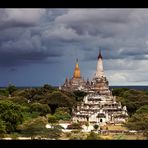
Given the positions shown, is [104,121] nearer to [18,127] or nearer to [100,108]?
[100,108]

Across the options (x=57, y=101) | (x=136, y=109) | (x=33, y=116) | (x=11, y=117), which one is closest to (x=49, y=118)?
(x=33, y=116)

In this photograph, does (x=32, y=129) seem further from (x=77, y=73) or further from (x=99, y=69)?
(x=77, y=73)

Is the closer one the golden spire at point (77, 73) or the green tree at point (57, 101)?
the green tree at point (57, 101)

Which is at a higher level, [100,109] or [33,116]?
[100,109]

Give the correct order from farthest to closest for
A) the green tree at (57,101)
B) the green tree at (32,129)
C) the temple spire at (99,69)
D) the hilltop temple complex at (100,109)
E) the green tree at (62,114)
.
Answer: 1. the green tree at (57,101)
2. the temple spire at (99,69)
3. the green tree at (62,114)
4. the hilltop temple complex at (100,109)
5. the green tree at (32,129)

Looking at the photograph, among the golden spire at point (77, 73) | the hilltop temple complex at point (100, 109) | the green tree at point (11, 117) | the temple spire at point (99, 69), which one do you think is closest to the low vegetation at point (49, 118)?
the green tree at point (11, 117)

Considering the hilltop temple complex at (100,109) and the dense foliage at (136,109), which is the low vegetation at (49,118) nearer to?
the dense foliage at (136,109)

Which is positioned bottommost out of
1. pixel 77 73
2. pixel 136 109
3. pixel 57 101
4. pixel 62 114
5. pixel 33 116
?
pixel 33 116

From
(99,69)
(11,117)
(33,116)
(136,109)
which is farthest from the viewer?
(136,109)

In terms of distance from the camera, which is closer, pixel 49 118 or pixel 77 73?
pixel 49 118
